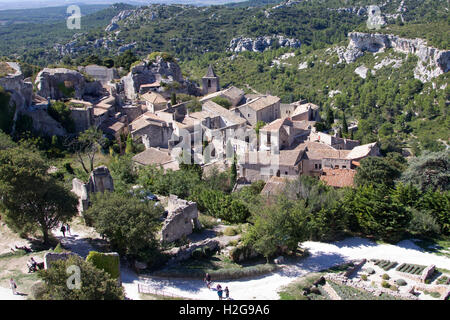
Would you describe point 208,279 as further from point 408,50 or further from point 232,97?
point 408,50

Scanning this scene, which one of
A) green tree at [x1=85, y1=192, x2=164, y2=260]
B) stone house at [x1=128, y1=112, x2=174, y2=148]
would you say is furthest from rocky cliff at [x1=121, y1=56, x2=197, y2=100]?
green tree at [x1=85, y1=192, x2=164, y2=260]

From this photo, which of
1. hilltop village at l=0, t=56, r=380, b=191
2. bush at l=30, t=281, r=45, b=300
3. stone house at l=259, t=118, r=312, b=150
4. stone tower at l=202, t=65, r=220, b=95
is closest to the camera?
bush at l=30, t=281, r=45, b=300

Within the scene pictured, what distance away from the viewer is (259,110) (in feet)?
171

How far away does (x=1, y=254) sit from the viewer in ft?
76.1

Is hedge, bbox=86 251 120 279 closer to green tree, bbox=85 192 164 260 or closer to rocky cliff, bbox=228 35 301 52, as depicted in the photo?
green tree, bbox=85 192 164 260

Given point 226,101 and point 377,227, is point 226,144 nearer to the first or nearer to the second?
point 226,101

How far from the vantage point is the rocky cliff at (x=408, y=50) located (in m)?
97.4

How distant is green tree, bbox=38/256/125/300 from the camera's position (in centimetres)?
1566

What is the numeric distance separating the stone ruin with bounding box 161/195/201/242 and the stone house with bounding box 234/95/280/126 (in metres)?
25.0

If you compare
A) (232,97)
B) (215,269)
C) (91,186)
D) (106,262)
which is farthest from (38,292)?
(232,97)

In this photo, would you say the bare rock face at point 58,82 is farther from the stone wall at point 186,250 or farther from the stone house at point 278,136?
the stone wall at point 186,250

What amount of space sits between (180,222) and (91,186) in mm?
6549
